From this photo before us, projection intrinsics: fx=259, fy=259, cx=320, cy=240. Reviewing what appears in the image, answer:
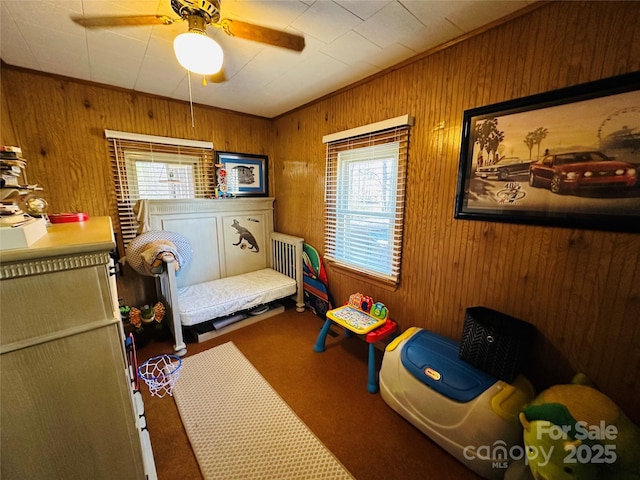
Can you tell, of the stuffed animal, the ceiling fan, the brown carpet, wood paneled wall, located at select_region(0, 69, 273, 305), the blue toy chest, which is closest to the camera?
the stuffed animal

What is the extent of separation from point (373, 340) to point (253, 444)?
0.98 meters

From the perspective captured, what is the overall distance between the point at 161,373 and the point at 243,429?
3.01 feet

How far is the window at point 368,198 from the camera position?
2.06m

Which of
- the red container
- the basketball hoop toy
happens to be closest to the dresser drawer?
the red container

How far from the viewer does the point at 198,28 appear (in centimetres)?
121

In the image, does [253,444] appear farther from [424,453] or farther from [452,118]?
[452,118]

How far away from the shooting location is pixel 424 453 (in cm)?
144

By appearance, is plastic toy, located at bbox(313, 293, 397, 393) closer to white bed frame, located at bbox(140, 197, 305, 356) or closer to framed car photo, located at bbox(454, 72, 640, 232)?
white bed frame, located at bbox(140, 197, 305, 356)

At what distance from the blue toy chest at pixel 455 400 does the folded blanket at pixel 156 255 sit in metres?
1.90

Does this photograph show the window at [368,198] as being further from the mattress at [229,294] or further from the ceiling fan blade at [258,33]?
the ceiling fan blade at [258,33]

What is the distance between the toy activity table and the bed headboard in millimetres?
1495

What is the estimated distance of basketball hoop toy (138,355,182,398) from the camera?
6.14 ft

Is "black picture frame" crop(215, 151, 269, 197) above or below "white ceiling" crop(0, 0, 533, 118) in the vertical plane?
below

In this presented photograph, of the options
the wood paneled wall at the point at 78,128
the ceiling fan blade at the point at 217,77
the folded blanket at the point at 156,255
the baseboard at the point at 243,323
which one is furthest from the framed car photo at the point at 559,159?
the wood paneled wall at the point at 78,128
